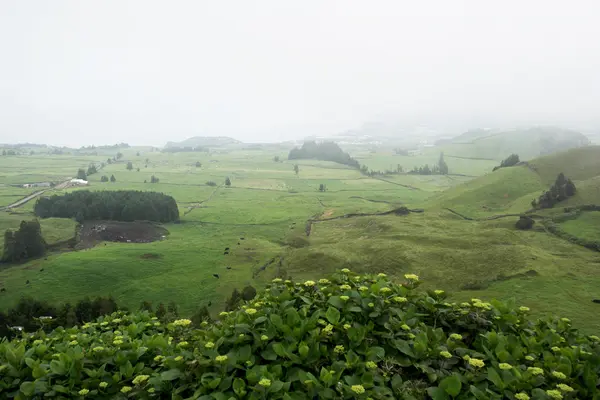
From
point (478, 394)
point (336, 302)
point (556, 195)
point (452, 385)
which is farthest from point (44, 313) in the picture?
point (556, 195)

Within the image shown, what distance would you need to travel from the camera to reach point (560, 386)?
27.4 ft

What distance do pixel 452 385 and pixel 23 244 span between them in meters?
110

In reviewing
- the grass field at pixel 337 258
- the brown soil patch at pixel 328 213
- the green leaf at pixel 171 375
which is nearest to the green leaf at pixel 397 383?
the green leaf at pixel 171 375

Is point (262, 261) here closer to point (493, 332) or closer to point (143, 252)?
point (143, 252)

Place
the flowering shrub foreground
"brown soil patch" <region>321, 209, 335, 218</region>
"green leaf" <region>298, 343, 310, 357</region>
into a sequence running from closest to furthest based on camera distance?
the flowering shrub foreground
"green leaf" <region>298, 343, 310, 357</region>
"brown soil patch" <region>321, 209, 335, 218</region>

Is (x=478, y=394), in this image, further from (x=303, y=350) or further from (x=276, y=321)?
(x=276, y=321)

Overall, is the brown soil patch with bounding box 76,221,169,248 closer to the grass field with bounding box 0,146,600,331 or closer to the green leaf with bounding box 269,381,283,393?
the grass field with bounding box 0,146,600,331

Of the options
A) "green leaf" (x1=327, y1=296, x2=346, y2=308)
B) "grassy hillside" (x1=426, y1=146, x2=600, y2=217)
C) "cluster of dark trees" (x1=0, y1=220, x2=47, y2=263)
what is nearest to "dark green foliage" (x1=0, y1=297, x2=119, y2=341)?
"cluster of dark trees" (x1=0, y1=220, x2=47, y2=263)

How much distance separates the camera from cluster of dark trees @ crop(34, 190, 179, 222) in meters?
133

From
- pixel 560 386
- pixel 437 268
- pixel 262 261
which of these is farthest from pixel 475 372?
pixel 262 261

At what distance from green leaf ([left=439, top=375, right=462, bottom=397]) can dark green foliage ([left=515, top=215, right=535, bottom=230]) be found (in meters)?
101

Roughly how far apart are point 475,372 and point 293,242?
94.9 metres

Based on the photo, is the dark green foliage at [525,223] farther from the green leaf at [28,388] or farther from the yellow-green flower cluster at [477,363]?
the green leaf at [28,388]

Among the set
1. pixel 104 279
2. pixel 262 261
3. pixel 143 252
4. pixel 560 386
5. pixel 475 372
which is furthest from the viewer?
pixel 143 252
